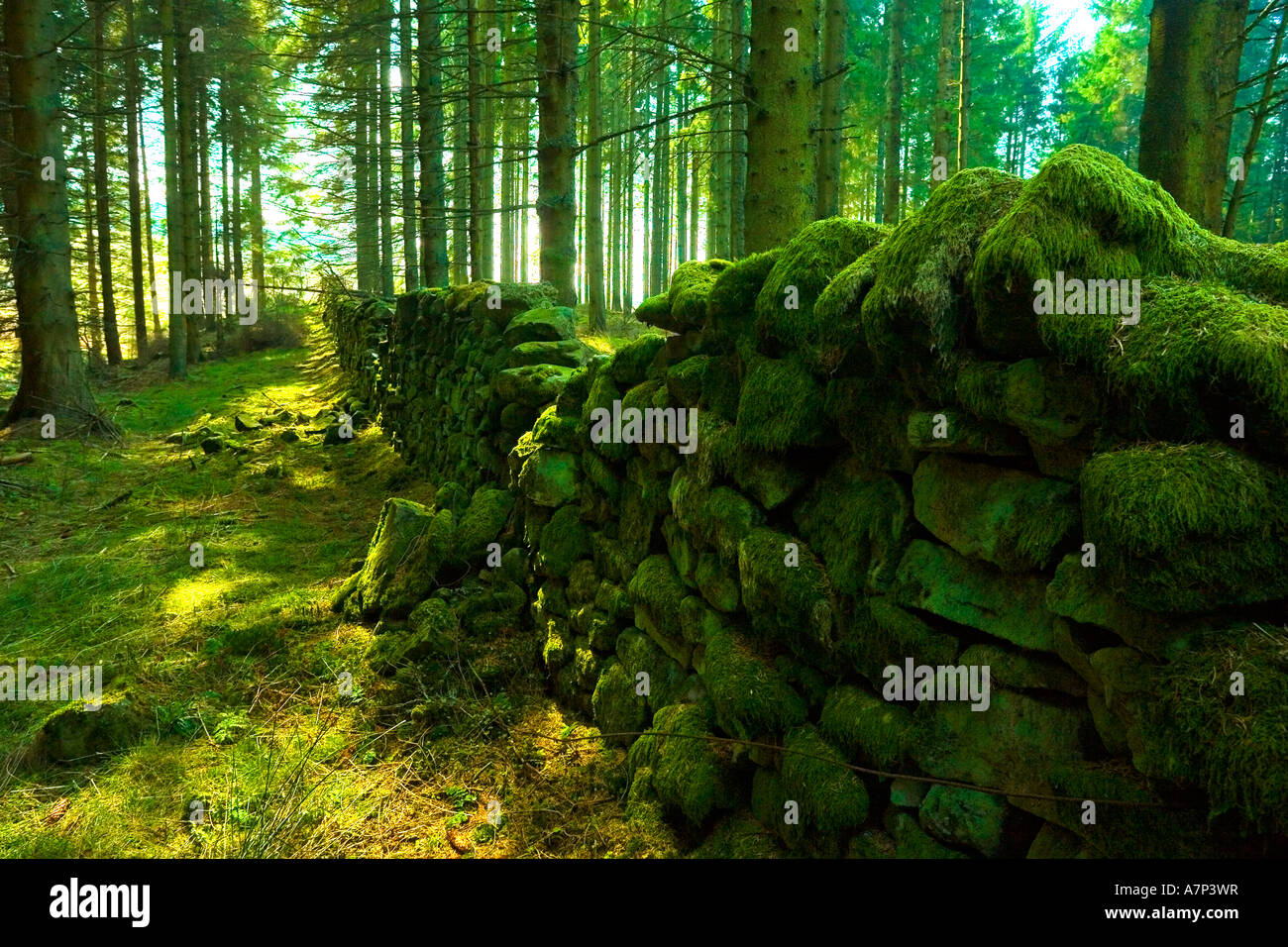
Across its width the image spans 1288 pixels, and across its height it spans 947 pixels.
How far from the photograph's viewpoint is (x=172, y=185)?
1505 cm

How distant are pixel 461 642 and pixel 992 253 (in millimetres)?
3738

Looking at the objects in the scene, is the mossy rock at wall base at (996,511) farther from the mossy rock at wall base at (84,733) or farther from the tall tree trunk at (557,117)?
the tall tree trunk at (557,117)

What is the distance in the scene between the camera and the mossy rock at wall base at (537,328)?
6.27 meters

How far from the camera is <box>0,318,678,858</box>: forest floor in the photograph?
10.4ft

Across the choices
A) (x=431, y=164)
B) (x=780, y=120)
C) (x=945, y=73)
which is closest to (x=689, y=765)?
(x=780, y=120)

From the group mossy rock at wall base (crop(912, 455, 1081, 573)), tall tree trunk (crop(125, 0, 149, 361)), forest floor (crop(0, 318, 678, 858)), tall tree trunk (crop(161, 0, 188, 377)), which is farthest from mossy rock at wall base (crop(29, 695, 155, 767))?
tall tree trunk (crop(125, 0, 149, 361))

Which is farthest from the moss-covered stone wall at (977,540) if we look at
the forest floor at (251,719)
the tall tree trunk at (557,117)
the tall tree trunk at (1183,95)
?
the tall tree trunk at (557,117)

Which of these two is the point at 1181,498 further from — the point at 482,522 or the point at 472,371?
the point at 472,371

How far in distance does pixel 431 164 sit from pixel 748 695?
11.0m

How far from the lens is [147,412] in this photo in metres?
12.5

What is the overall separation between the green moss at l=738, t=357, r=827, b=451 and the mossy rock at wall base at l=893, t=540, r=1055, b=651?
61 centimetres

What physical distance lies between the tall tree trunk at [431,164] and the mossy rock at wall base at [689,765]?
8.61 metres

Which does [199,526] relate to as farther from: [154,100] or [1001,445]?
[154,100]
